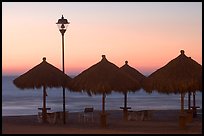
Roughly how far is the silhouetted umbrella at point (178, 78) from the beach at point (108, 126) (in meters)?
1.13

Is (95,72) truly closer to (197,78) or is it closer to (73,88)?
(73,88)

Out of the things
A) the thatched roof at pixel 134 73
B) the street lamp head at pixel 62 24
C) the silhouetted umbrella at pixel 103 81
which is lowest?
the silhouetted umbrella at pixel 103 81

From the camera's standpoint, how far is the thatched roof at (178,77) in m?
17.3

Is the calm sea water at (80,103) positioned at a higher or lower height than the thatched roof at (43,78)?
lower

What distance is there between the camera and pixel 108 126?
18109 mm

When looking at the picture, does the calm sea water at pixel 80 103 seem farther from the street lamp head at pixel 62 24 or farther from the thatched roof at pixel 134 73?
the street lamp head at pixel 62 24

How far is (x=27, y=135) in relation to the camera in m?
14.4

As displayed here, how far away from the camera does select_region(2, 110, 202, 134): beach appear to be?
15867 millimetres

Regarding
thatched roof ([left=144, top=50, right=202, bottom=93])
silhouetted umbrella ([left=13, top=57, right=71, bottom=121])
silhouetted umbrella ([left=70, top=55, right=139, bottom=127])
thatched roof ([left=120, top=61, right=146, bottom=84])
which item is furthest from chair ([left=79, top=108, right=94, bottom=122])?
thatched roof ([left=120, top=61, right=146, bottom=84])

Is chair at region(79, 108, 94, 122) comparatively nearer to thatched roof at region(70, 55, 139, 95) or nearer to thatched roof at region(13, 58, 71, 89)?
thatched roof at region(13, 58, 71, 89)

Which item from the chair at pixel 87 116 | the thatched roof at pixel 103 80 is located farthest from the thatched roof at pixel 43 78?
the thatched roof at pixel 103 80

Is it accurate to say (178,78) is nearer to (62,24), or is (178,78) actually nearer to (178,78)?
(178,78)

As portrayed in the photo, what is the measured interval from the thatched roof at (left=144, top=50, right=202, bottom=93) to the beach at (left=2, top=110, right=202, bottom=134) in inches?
49.6

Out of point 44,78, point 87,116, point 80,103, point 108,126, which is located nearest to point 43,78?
point 44,78
